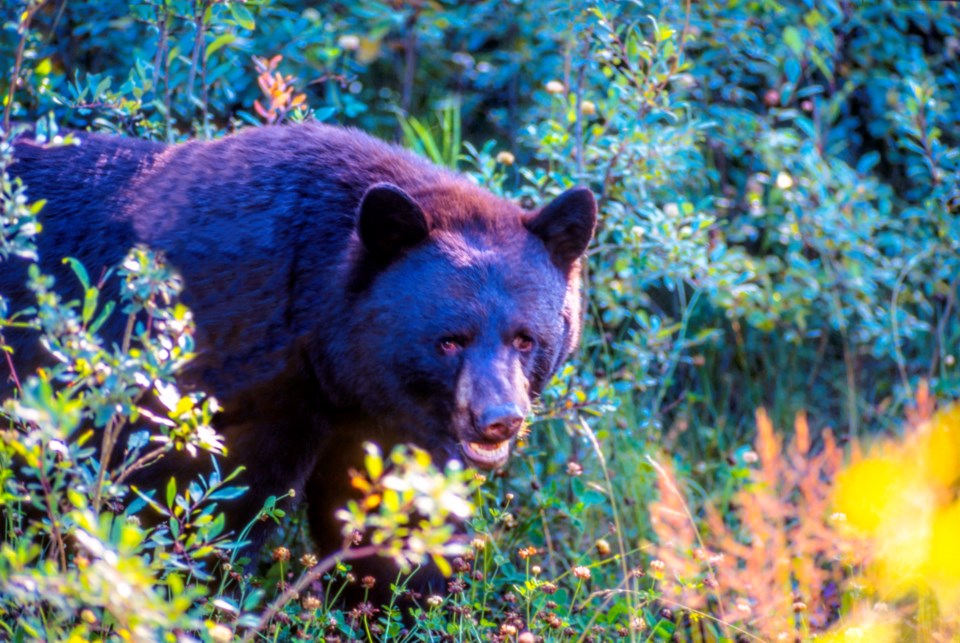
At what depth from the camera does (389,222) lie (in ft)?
12.7

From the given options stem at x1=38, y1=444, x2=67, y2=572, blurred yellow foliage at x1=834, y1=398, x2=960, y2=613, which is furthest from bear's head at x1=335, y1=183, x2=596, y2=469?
blurred yellow foliage at x1=834, y1=398, x2=960, y2=613

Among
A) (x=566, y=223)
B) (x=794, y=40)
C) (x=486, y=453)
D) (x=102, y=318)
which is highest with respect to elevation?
(x=794, y=40)

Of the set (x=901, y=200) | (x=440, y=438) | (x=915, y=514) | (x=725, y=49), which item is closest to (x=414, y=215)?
(x=440, y=438)

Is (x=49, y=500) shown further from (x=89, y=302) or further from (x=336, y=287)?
(x=336, y=287)

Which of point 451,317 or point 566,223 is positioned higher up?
point 566,223

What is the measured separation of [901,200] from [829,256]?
146 centimetres

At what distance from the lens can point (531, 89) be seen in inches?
291

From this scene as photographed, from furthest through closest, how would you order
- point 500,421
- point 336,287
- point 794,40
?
point 794,40 < point 336,287 < point 500,421

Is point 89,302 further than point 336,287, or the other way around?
point 336,287

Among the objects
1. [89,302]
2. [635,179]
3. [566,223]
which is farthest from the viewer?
[635,179]

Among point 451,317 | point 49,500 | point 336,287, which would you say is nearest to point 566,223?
point 451,317

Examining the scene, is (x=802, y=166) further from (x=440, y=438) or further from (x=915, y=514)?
(x=440, y=438)

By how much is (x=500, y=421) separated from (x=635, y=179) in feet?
7.17

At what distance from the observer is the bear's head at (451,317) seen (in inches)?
149
